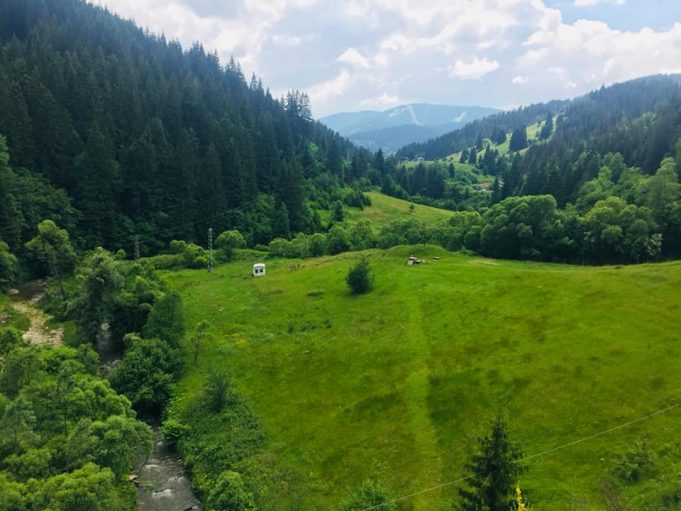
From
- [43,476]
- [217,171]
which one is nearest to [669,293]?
[43,476]

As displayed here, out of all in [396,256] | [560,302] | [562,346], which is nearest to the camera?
[562,346]

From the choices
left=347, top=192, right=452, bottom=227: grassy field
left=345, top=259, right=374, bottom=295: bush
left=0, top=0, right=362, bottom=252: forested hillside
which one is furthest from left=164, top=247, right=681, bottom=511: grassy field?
left=347, top=192, right=452, bottom=227: grassy field

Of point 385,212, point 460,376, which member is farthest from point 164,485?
point 385,212

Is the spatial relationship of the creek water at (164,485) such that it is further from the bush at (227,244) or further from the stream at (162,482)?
the bush at (227,244)

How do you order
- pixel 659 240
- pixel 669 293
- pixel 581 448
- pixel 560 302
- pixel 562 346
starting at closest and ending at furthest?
pixel 581 448 < pixel 562 346 < pixel 669 293 < pixel 560 302 < pixel 659 240

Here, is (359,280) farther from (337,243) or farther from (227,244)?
(227,244)

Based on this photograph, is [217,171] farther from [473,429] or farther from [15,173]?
[473,429]

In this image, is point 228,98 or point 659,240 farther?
point 228,98
